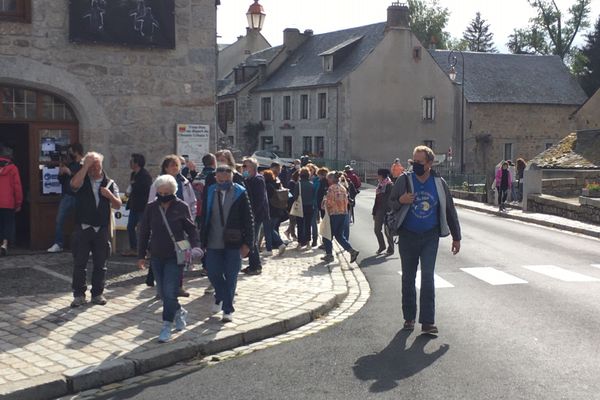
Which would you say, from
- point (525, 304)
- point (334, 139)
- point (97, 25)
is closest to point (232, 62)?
point (334, 139)

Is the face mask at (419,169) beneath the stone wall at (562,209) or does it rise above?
above

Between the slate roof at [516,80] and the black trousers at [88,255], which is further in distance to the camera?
the slate roof at [516,80]

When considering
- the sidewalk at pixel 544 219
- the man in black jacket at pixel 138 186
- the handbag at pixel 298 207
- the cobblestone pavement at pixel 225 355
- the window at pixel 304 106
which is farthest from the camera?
the window at pixel 304 106

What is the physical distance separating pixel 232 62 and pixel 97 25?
5463 centimetres

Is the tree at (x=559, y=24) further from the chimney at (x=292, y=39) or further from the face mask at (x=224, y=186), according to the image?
the face mask at (x=224, y=186)

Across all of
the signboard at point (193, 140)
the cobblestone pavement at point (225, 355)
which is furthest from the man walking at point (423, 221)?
the signboard at point (193, 140)

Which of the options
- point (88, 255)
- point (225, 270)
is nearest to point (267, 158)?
point (88, 255)

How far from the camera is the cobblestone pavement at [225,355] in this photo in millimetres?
6172

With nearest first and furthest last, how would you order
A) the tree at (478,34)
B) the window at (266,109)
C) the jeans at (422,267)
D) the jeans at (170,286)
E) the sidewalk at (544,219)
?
1. the jeans at (170,286)
2. the jeans at (422,267)
3. the sidewalk at (544,219)
4. the window at (266,109)
5. the tree at (478,34)

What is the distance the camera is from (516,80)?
53.5 metres

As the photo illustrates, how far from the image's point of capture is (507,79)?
175 feet

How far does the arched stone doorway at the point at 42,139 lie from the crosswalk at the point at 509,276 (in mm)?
6080

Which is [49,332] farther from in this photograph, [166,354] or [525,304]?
[525,304]

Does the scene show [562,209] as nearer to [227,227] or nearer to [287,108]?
[227,227]
